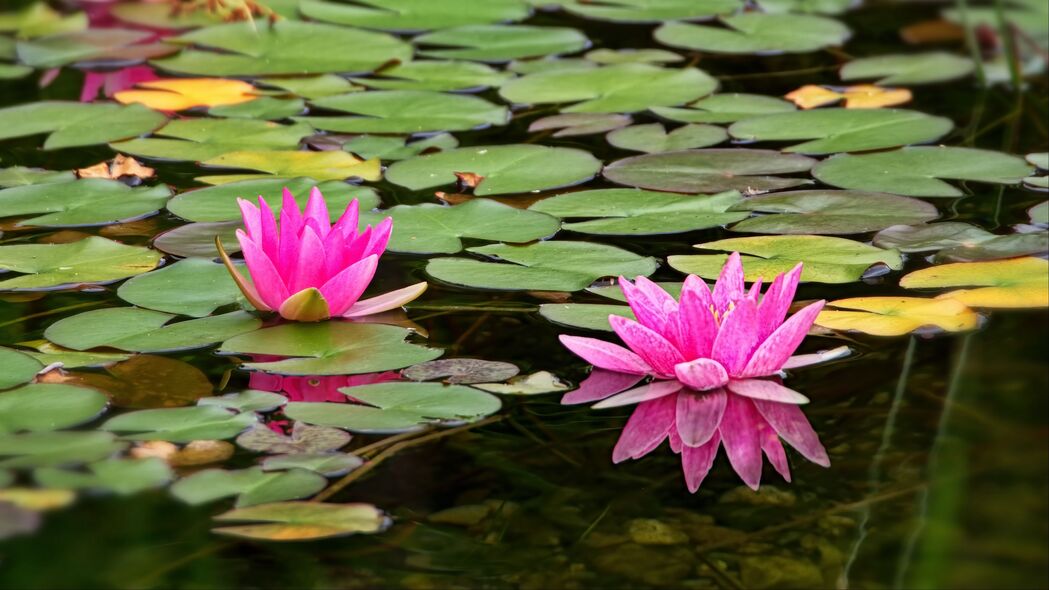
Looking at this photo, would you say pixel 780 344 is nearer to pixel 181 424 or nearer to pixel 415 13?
pixel 181 424

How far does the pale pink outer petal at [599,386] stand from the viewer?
175cm

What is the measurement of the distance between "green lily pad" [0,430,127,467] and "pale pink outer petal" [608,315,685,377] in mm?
666

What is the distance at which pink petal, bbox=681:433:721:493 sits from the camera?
157cm

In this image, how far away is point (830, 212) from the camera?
7.73 ft

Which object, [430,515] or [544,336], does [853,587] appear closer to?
[430,515]

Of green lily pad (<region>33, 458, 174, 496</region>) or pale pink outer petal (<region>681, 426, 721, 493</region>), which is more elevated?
pale pink outer petal (<region>681, 426, 721, 493</region>)

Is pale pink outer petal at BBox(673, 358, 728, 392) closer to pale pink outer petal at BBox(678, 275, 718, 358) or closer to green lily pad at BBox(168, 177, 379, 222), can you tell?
pale pink outer petal at BBox(678, 275, 718, 358)

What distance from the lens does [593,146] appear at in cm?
281

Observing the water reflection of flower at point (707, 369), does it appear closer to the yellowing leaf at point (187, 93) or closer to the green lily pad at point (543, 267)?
the green lily pad at point (543, 267)

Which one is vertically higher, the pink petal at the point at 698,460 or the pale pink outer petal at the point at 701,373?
the pale pink outer petal at the point at 701,373

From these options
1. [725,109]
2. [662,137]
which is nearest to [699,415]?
[662,137]

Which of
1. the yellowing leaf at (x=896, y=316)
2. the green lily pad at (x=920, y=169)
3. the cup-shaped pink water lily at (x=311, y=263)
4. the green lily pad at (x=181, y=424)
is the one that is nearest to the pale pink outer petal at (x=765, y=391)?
the yellowing leaf at (x=896, y=316)

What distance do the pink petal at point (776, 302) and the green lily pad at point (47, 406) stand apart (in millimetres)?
895

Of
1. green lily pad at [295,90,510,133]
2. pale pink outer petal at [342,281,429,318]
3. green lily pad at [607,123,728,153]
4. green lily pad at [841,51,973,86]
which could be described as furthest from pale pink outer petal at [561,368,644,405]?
green lily pad at [841,51,973,86]
